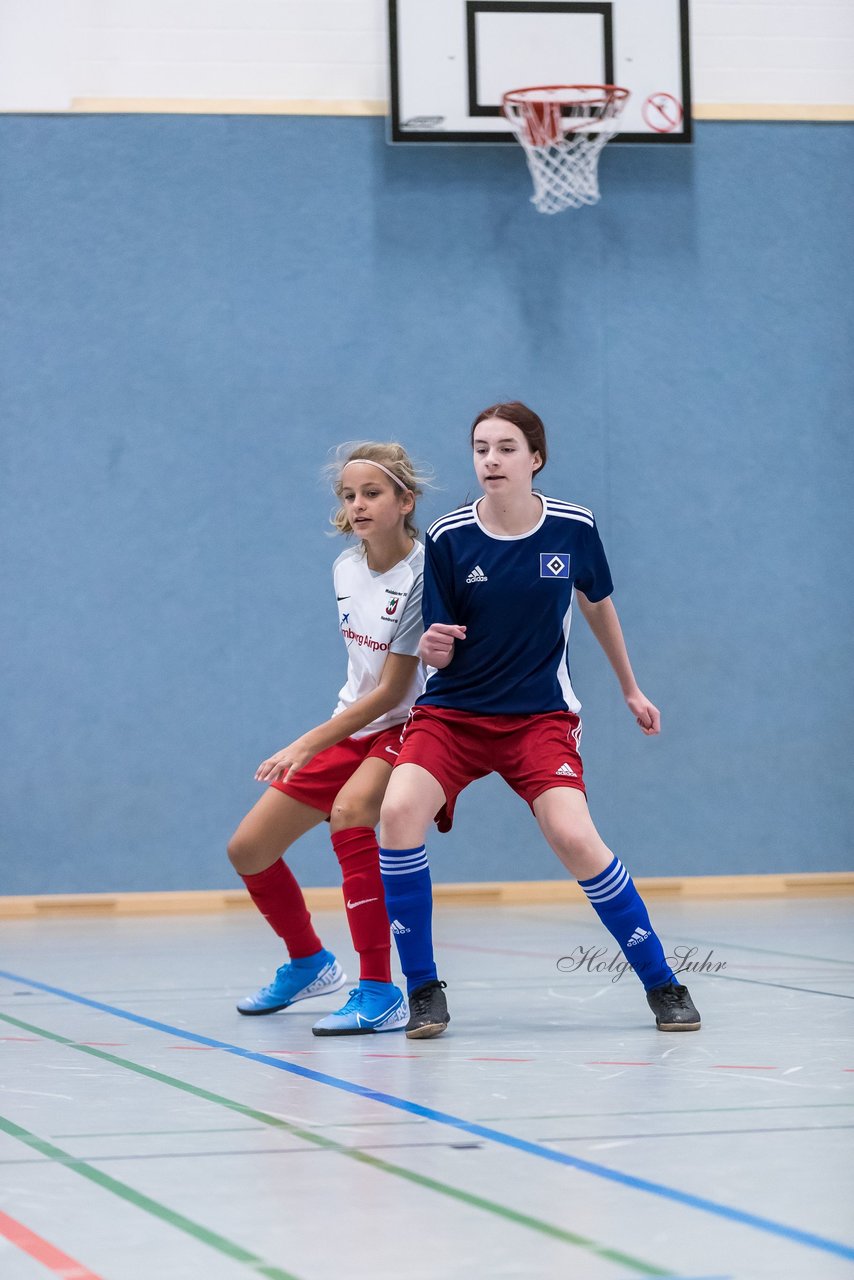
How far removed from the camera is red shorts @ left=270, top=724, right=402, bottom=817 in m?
4.16

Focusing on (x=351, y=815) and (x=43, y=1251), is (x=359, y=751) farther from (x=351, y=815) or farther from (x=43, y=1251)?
(x=43, y=1251)

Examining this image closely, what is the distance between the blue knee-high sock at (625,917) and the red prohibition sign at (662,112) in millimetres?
5303

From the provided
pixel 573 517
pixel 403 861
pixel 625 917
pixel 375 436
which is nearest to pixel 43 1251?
pixel 403 861

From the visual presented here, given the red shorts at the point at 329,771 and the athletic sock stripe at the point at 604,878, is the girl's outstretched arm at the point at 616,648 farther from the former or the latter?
the red shorts at the point at 329,771

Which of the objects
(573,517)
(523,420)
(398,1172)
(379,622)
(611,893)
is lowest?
(611,893)

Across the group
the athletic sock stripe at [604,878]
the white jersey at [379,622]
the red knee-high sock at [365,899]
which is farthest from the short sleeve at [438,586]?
the athletic sock stripe at [604,878]

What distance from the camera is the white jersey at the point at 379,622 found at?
4070mm

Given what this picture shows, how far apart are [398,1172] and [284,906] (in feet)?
6.41

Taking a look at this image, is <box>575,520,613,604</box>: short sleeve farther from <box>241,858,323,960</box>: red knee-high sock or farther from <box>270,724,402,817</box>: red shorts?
<box>241,858,323,960</box>: red knee-high sock

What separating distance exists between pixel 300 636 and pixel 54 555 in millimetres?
1163

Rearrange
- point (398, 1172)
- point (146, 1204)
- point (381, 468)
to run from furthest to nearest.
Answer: point (381, 468) → point (398, 1172) → point (146, 1204)

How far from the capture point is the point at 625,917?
3666mm

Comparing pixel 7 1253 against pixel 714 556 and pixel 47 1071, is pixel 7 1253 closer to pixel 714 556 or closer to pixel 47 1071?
pixel 47 1071

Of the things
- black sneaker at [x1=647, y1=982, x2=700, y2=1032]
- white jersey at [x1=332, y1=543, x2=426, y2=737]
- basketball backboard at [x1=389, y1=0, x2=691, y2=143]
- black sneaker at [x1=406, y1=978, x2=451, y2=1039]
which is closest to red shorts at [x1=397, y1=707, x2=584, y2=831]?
white jersey at [x1=332, y1=543, x2=426, y2=737]
